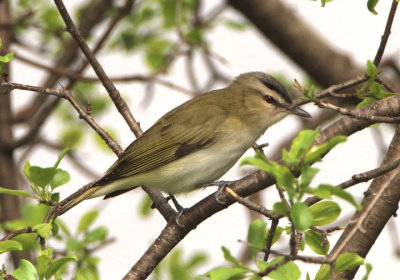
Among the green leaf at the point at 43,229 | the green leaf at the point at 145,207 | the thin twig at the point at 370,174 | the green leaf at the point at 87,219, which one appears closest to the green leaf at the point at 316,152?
the thin twig at the point at 370,174

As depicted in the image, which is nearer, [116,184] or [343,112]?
[343,112]

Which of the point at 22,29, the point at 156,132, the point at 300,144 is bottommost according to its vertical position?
the point at 300,144

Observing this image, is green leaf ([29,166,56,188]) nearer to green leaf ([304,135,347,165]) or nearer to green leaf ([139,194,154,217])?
green leaf ([304,135,347,165])

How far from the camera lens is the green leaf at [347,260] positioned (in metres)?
2.04

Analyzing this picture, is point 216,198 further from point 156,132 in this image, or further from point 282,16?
point 282,16

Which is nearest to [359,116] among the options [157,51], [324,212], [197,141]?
[324,212]

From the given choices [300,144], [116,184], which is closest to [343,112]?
[300,144]

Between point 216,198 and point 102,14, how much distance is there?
8.31 feet

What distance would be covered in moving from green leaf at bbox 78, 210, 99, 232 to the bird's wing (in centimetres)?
30

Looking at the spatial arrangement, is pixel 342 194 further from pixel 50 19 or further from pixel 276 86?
pixel 50 19

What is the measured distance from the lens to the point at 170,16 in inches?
200

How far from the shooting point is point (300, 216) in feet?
5.91

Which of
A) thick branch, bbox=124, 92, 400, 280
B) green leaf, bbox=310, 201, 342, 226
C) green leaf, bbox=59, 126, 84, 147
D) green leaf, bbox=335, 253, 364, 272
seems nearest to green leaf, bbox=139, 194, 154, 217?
green leaf, bbox=59, 126, 84, 147

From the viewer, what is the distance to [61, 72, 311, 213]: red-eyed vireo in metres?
3.77
